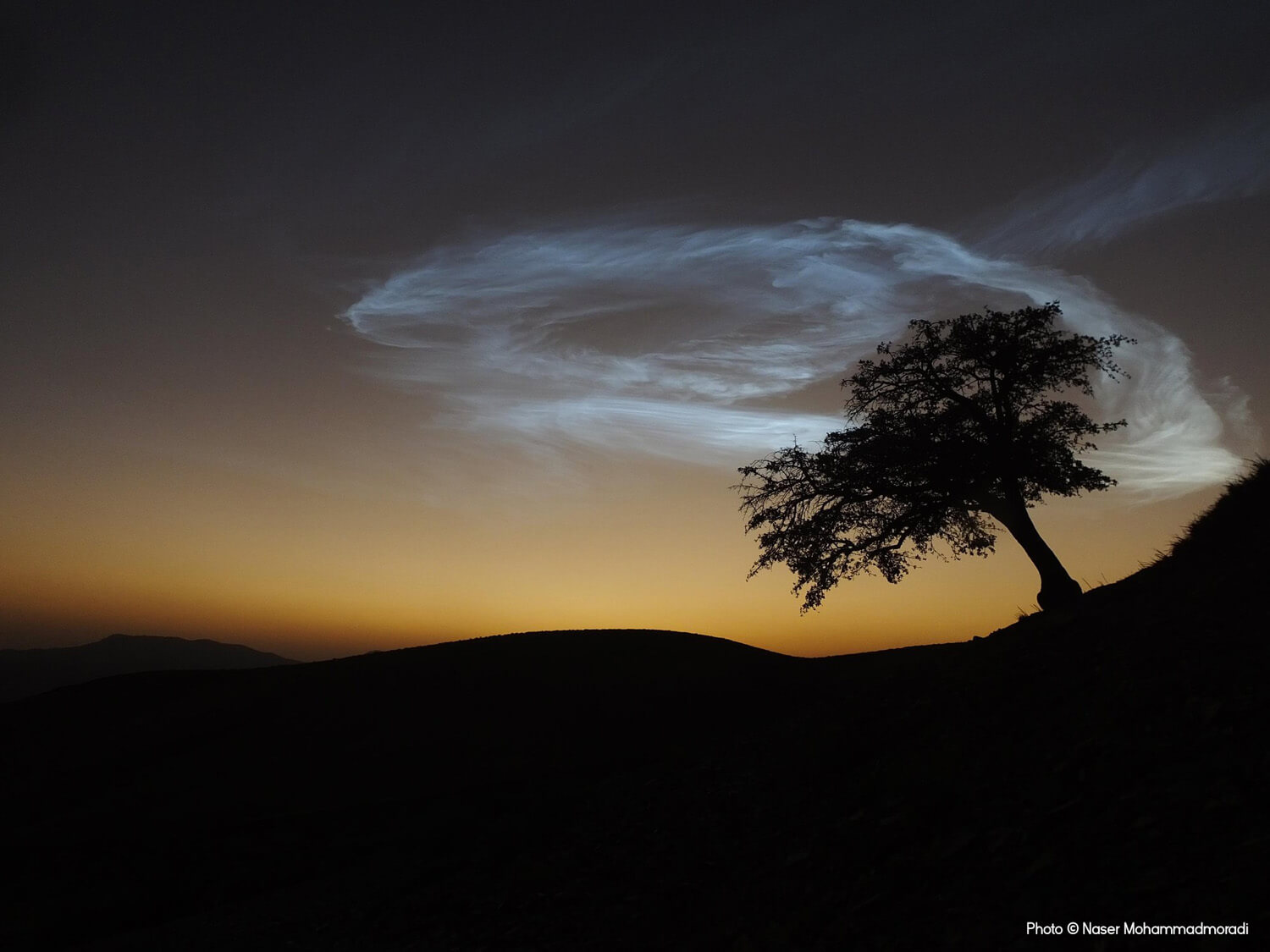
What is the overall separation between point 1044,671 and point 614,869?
861cm

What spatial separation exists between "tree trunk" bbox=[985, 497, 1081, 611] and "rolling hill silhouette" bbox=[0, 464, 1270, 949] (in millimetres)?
5951

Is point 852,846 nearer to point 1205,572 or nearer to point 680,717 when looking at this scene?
point 1205,572

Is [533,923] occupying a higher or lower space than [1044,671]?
lower

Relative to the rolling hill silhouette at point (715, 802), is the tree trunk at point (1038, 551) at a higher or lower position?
higher

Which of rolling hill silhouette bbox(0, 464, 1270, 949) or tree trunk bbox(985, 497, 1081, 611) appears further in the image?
tree trunk bbox(985, 497, 1081, 611)

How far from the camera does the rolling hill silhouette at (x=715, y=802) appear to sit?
286 inches

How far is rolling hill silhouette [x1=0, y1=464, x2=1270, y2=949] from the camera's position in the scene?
7254mm

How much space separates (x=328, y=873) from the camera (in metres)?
16.1

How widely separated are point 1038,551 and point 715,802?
17.4m

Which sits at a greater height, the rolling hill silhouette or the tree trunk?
the tree trunk

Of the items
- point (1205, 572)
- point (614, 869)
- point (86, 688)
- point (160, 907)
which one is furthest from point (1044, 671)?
point (86, 688)

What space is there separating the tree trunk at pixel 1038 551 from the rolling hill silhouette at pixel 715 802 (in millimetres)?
5951

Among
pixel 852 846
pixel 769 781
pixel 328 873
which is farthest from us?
pixel 328 873

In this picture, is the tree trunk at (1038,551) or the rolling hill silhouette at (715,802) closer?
the rolling hill silhouette at (715,802)
